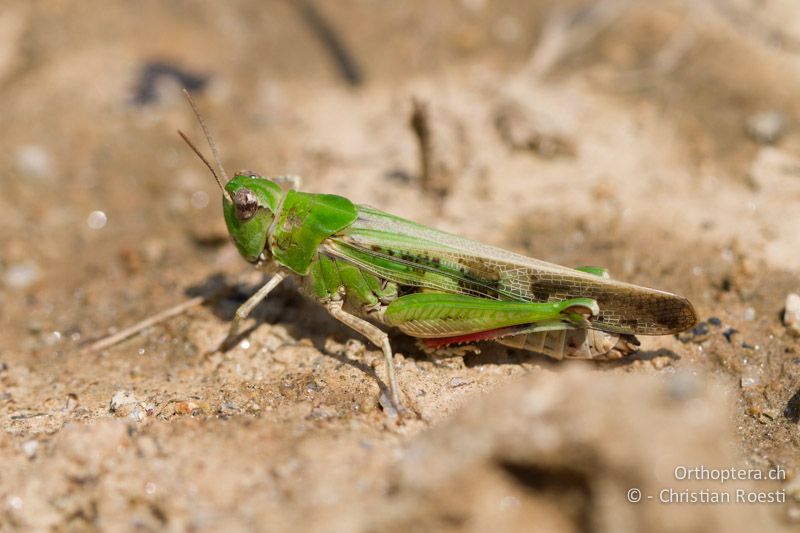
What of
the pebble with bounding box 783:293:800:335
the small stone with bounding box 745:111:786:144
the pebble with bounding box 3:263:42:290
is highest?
the small stone with bounding box 745:111:786:144

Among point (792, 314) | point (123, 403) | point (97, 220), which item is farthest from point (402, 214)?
point (97, 220)

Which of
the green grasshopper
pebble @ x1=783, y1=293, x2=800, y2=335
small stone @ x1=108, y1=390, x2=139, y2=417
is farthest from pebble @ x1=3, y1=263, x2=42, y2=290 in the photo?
pebble @ x1=783, y1=293, x2=800, y2=335

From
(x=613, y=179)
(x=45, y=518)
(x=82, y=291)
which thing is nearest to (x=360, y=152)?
(x=613, y=179)

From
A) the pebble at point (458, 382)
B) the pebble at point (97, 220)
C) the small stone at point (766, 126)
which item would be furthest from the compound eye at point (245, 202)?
the small stone at point (766, 126)

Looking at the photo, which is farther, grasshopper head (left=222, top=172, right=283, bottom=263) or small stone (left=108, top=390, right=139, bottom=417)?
grasshopper head (left=222, top=172, right=283, bottom=263)

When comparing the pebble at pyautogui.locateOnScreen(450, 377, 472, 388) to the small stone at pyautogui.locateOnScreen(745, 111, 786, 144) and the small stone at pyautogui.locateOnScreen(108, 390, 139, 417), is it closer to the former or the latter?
the small stone at pyautogui.locateOnScreen(108, 390, 139, 417)

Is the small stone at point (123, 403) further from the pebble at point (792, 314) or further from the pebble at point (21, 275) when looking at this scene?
the pebble at point (792, 314)

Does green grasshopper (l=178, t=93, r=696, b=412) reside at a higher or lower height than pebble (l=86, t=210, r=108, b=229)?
higher
